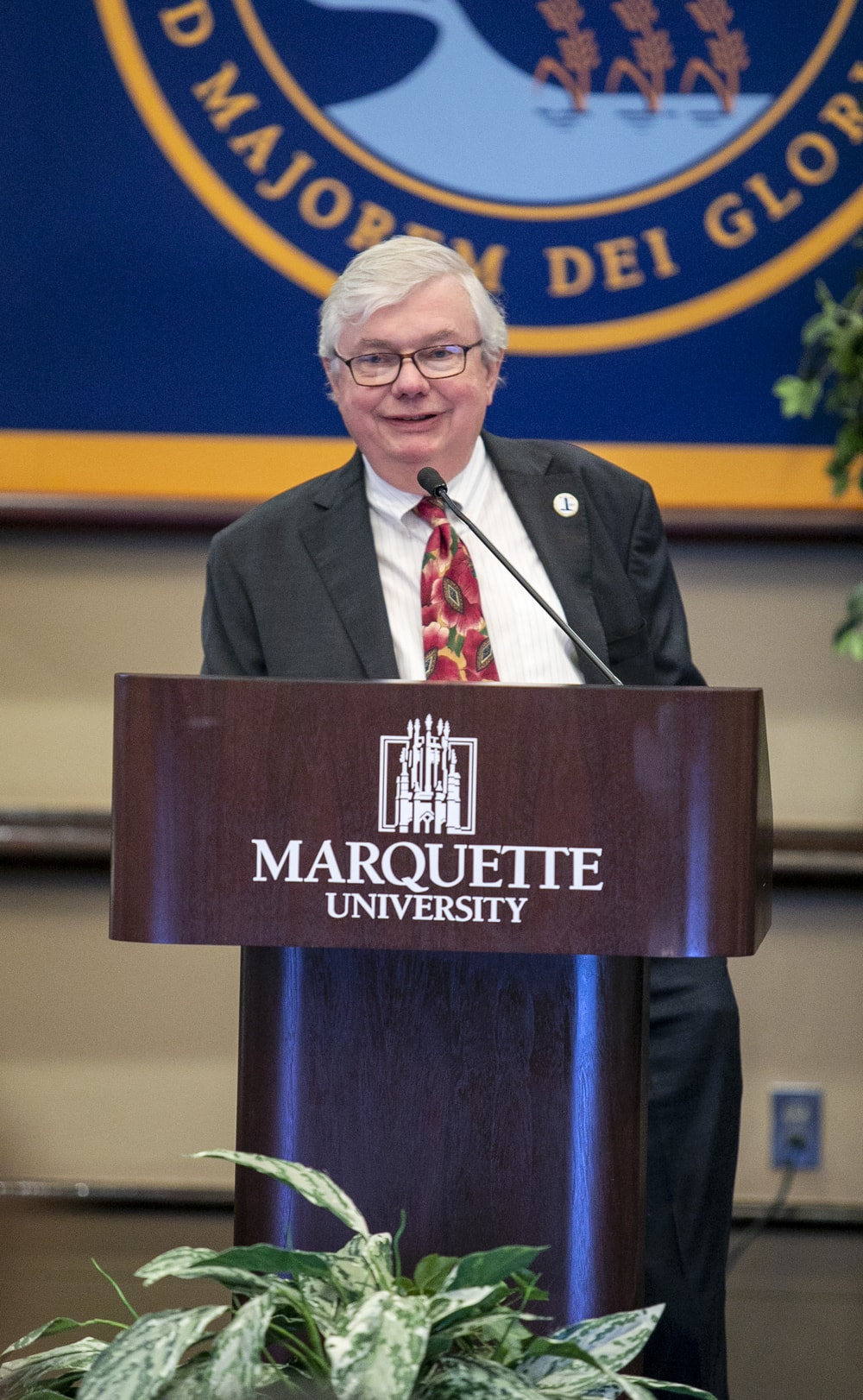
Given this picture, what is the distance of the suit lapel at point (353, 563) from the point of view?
1.68 m

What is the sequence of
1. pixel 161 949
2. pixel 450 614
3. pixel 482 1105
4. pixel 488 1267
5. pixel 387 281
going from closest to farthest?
1. pixel 488 1267
2. pixel 482 1105
3. pixel 450 614
4. pixel 387 281
5. pixel 161 949

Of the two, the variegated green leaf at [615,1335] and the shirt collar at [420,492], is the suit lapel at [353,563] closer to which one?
the shirt collar at [420,492]

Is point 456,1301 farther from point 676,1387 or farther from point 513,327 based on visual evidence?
point 513,327

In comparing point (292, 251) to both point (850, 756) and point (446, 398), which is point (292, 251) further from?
point (850, 756)

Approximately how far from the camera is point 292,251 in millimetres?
2809

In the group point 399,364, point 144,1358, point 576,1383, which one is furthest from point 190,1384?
point 399,364

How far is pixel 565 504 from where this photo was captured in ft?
6.15

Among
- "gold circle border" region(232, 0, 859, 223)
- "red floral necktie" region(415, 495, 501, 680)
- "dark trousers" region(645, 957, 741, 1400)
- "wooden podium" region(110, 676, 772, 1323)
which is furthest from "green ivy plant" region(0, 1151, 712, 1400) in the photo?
"gold circle border" region(232, 0, 859, 223)

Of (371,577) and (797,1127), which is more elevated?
(371,577)

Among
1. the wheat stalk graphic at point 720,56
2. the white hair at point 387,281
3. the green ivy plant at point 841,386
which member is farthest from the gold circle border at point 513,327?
the white hair at point 387,281

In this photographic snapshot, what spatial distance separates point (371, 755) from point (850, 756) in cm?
185

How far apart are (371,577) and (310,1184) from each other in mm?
754

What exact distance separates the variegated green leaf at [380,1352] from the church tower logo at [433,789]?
34 cm

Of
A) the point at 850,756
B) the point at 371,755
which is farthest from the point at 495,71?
the point at 371,755
